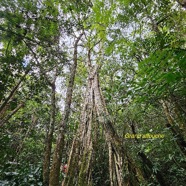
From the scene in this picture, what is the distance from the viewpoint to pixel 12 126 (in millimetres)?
7852

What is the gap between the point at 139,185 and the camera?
2.86 m

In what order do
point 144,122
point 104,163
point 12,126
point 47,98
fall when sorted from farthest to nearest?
point 12,126, point 47,98, point 144,122, point 104,163

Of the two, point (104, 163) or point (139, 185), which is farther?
point (104, 163)

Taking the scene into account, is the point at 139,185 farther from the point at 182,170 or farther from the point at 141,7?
the point at 141,7

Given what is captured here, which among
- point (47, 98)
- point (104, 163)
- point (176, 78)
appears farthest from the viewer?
point (47, 98)

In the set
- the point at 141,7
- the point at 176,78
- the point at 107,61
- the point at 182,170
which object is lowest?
the point at 182,170

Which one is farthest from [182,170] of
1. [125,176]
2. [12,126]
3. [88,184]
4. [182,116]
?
[12,126]

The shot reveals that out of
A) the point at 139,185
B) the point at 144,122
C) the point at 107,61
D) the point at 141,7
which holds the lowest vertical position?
the point at 139,185

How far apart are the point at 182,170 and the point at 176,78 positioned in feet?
8.90

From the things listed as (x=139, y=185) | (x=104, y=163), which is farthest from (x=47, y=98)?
(x=139, y=185)

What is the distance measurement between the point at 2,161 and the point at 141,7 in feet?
17.9

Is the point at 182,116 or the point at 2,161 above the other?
the point at 2,161

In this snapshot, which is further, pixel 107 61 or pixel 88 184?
pixel 107 61

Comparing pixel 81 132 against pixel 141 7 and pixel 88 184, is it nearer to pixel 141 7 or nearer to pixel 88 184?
pixel 88 184
